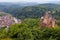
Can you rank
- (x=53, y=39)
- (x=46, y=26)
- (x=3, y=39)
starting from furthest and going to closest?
(x=46, y=26) < (x=3, y=39) < (x=53, y=39)

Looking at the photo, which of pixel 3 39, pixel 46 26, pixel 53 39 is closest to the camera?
pixel 53 39

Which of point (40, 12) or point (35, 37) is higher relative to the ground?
point (35, 37)

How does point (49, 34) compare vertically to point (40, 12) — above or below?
above

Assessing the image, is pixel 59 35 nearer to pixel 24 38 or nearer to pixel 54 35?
pixel 54 35

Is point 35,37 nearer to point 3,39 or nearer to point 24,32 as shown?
point 24,32

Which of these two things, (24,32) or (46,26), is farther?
(46,26)

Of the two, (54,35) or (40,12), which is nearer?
(54,35)

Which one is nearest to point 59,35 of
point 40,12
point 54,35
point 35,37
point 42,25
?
point 54,35

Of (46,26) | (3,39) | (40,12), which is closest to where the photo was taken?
(3,39)

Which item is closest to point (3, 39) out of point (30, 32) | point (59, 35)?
point (30, 32)
